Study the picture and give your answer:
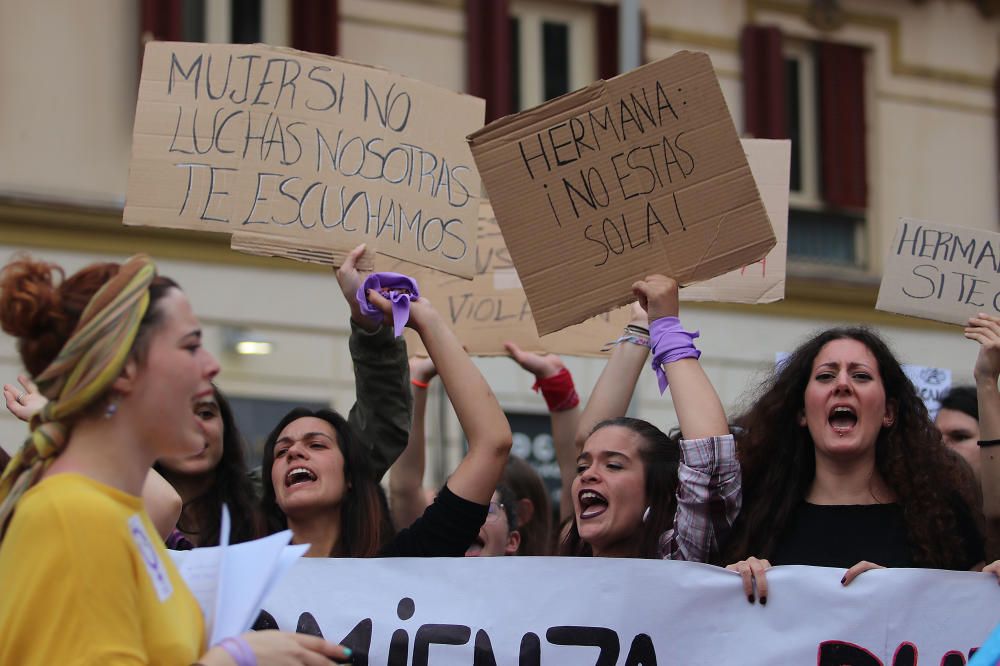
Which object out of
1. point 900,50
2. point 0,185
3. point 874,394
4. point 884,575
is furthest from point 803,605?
point 900,50

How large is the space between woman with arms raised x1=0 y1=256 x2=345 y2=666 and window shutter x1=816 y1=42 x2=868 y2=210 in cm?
1174

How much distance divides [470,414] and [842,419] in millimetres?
968

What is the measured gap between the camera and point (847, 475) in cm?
412

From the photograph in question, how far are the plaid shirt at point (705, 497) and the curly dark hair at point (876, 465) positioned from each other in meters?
0.08

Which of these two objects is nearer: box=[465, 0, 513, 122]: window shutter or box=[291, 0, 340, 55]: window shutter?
box=[291, 0, 340, 55]: window shutter

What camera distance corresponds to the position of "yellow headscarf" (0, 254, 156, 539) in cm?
256

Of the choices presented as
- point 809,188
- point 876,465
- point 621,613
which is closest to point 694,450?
point 621,613

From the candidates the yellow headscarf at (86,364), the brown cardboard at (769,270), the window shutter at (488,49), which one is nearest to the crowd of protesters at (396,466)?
the yellow headscarf at (86,364)

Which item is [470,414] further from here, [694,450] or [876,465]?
[876,465]

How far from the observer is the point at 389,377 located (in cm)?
448

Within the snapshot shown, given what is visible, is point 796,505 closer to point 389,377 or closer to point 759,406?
point 759,406

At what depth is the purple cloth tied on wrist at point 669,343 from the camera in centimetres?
396

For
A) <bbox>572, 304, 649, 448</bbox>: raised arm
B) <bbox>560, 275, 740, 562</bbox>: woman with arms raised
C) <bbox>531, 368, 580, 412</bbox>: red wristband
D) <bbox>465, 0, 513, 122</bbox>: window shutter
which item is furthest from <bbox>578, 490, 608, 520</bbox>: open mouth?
<bbox>465, 0, 513, 122</bbox>: window shutter

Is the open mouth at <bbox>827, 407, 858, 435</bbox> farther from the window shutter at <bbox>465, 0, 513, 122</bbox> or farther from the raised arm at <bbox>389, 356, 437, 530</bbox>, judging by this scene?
the window shutter at <bbox>465, 0, 513, 122</bbox>
